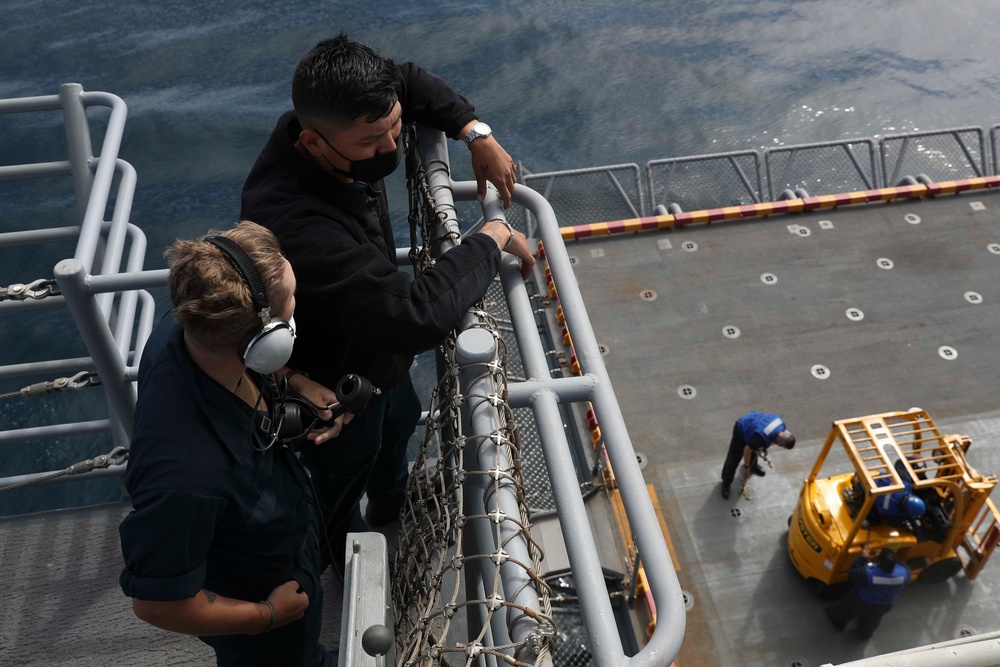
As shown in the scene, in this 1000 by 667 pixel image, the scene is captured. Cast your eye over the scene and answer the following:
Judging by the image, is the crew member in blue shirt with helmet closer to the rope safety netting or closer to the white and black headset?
the rope safety netting

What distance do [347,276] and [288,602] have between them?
0.99 m

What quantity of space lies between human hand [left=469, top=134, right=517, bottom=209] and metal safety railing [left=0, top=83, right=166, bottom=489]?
3.64 feet

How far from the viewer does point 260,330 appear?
198 centimetres

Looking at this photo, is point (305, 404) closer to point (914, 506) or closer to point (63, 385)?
point (63, 385)

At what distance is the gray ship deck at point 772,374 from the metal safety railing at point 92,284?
2.00 ft

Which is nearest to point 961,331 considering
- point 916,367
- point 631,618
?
point 916,367

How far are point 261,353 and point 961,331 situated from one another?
7.97 metres

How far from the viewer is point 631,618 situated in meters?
6.10

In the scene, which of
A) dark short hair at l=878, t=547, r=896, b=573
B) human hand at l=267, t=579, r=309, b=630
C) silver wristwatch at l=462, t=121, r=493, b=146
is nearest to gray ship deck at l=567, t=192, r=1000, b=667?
dark short hair at l=878, t=547, r=896, b=573

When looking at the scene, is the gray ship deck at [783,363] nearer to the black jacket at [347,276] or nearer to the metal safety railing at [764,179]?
the metal safety railing at [764,179]

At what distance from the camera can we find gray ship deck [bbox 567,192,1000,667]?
614cm

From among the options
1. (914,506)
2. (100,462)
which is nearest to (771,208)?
(914,506)

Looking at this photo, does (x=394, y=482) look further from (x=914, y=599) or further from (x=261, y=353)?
(x=914, y=599)

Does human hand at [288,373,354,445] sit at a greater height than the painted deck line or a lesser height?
greater
